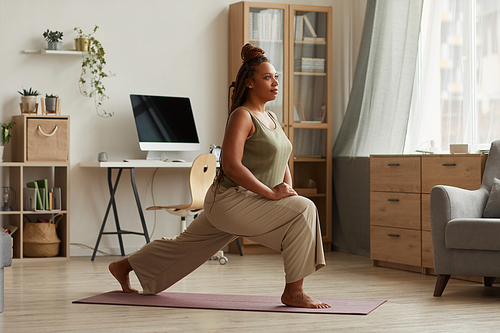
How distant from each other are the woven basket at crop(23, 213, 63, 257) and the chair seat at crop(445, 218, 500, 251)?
9.79 feet

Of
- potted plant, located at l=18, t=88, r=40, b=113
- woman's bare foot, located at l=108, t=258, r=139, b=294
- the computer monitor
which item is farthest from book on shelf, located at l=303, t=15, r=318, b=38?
woman's bare foot, located at l=108, t=258, r=139, b=294

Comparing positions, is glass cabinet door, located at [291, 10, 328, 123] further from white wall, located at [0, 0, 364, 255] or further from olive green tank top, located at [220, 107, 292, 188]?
olive green tank top, located at [220, 107, 292, 188]

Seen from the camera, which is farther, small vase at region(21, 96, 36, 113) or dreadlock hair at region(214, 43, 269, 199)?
small vase at region(21, 96, 36, 113)

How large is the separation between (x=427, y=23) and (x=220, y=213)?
8.96 feet

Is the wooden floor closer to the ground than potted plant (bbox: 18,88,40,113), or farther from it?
closer to the ground

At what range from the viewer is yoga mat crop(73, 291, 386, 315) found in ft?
9.20

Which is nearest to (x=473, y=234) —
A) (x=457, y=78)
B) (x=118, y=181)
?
(x=457, y=78)

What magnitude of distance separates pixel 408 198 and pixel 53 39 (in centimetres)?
297

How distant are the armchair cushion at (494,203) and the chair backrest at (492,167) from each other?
0.26 feet

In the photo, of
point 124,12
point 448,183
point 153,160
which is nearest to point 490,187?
point 448,183

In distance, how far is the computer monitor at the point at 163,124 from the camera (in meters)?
5.01

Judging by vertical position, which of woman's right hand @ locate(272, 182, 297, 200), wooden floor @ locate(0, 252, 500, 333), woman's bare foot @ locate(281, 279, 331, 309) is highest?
woman's right hand @ locate(272, 182, 297, 200)

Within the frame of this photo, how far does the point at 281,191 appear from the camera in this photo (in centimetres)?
274

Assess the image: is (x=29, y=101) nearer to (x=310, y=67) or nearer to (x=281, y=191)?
(x=310, y=67)
